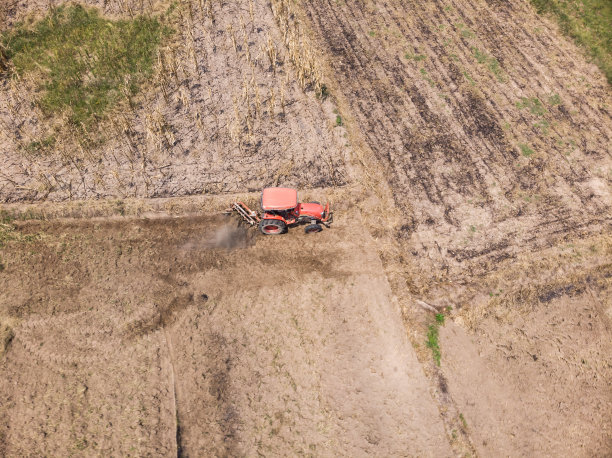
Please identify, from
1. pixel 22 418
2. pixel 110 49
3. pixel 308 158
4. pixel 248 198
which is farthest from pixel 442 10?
pixel 22 418

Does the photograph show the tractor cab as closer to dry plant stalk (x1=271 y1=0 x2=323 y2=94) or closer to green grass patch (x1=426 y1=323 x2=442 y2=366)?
green grass patch (x1=426 y1=323 x2=442 y2=366)

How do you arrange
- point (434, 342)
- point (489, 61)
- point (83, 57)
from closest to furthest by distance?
point (434, 342) < point (83, 57) < point (489, 61)

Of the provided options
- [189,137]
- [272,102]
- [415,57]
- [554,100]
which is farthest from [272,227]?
[554,100]

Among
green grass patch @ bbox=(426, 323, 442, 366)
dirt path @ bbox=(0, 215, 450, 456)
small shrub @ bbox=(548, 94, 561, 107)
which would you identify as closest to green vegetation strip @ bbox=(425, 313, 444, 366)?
green grass patch @ bbox=(426, 323, 442, 366)

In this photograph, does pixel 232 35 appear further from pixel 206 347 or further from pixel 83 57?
pixel 206 347

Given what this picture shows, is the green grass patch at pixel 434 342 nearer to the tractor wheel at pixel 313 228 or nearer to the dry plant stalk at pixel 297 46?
the tractor wheel at pixel 313 228

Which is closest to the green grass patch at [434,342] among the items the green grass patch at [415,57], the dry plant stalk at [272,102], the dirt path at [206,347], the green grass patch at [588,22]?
the dirt path at [206,347]
